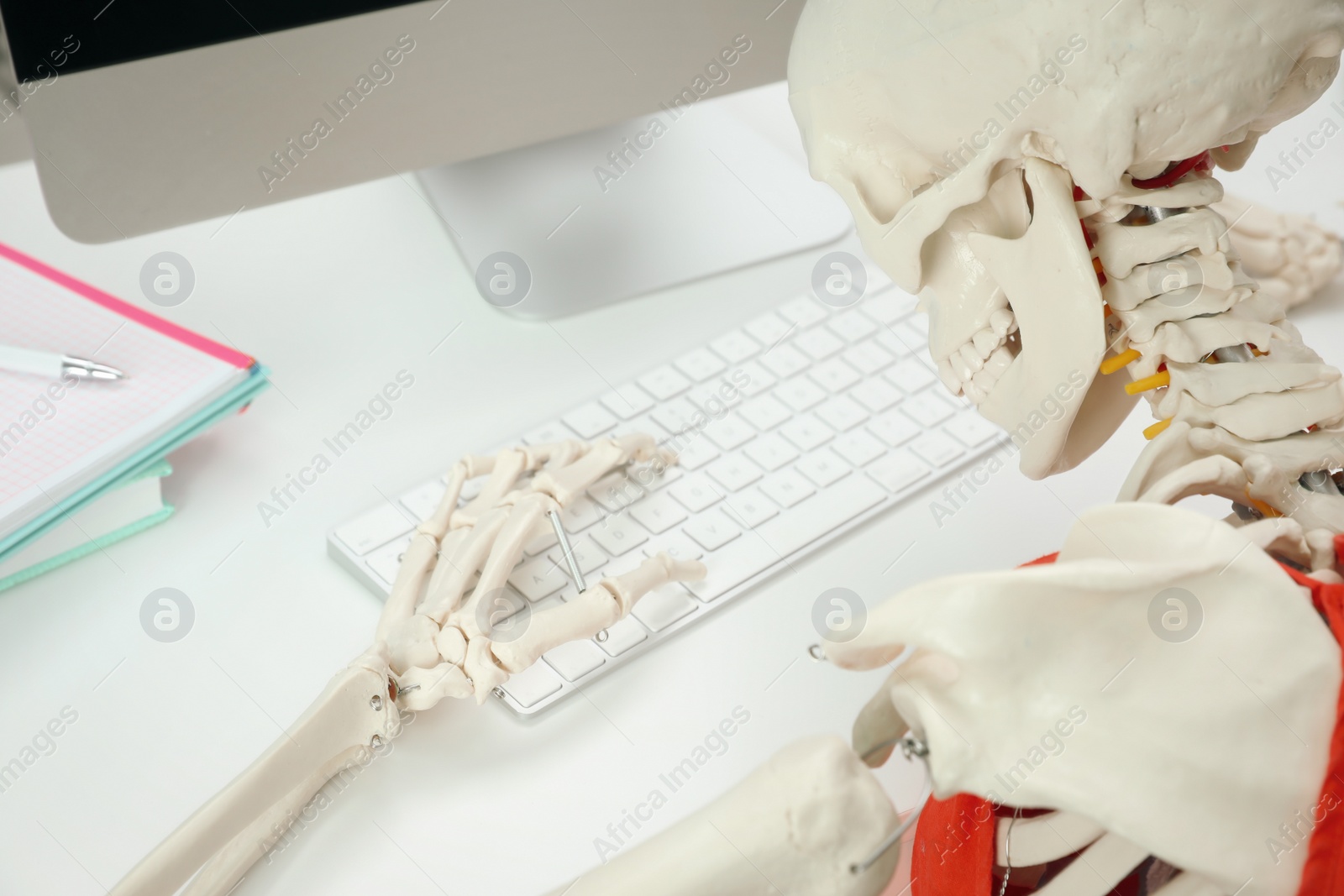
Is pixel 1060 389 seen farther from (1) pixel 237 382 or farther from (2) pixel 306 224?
(2) pixel 306 224

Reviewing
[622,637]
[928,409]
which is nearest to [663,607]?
[622,637]

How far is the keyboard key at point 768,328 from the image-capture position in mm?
813

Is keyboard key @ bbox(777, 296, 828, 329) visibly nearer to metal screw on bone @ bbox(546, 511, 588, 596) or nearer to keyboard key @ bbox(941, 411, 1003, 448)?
keyboard key @ bbox(941, 411, 1003, 448)

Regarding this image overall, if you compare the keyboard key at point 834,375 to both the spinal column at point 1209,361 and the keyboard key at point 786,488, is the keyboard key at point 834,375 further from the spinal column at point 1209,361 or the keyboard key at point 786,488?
the spinal column at point 1209,361

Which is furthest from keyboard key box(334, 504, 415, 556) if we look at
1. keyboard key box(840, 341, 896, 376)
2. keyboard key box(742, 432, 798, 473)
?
keyboard key box(840, 341, 896, 376)

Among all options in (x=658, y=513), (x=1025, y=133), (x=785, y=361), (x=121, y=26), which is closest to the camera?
(x=1025, y=133)

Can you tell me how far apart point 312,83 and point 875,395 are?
0.40 metres

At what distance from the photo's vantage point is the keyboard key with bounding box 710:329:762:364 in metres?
0.80

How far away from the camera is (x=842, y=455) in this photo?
0.73 m

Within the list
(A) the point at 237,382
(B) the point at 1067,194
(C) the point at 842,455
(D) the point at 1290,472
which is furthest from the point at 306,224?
(D) the point at 1290,472

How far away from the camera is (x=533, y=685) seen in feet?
2.00

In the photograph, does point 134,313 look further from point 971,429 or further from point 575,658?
point 971,429

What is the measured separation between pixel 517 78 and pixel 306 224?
0.33 metres

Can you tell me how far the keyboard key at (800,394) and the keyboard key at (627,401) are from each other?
86mm
